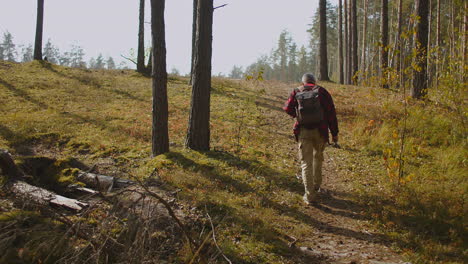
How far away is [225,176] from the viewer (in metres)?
6.61

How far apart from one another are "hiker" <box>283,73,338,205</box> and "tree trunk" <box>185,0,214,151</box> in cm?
265

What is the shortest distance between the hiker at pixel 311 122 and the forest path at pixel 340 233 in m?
0.46

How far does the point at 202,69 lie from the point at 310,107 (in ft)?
10.9

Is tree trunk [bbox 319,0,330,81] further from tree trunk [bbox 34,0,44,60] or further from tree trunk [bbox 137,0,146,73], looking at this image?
tree trunk [bbox 34,0,44,60]

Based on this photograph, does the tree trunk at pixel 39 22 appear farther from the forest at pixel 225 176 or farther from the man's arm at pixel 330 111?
the man's arm at pixel 330 111

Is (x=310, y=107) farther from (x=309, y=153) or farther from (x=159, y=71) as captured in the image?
(x=159, y=71)

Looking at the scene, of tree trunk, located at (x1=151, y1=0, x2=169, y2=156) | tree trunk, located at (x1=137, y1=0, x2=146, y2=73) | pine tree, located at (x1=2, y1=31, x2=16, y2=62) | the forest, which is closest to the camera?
the forest

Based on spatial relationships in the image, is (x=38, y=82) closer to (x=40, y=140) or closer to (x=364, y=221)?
(x=40, y=140)

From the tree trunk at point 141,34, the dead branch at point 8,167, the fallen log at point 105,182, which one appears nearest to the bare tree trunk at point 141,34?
the tree trunk at point 141,34

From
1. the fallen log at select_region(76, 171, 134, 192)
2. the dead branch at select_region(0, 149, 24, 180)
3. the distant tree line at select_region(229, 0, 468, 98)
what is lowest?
the fallen log at select_region(76, 171, 134, 192)

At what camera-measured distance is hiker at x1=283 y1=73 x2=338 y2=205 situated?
560 cm

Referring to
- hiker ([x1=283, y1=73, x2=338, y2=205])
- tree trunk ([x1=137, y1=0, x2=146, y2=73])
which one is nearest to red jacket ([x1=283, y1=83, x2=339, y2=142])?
hiker ([x1=283, y1=73, x2=338, y2=205])

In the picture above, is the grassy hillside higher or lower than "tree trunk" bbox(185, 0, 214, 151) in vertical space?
lower

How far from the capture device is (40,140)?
9.55 m
